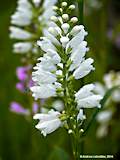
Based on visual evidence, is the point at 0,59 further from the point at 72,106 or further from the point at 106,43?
the point at 72,106

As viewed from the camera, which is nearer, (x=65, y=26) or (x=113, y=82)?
(x=65, y=26)

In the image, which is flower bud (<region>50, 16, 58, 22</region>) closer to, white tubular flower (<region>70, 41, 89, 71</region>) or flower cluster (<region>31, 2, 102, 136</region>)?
flower cluster (<region>31, 2, 102, 136</region>)

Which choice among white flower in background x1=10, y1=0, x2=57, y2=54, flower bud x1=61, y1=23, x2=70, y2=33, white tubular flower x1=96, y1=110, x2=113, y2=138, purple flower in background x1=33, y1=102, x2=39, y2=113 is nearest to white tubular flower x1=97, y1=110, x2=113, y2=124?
white tubular flower x1=96, y1=110, x2=113, y2=138

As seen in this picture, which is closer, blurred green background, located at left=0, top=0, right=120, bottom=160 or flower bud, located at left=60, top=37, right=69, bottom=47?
flower bud, located at left=60, top=37, right=69, bottom=47

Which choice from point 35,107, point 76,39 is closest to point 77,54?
point 76,39

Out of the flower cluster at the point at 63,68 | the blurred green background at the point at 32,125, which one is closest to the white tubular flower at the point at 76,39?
the flower cluster at the point at 63,68

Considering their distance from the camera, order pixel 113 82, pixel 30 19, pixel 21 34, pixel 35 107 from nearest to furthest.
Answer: pixel 30 19 < pixel 21 34 < pixel 35 107 < pixel 113 82

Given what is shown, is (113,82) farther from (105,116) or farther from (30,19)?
(30,19)

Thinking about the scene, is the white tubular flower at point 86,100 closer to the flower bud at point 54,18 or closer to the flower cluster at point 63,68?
the flower cluster at point 63,68

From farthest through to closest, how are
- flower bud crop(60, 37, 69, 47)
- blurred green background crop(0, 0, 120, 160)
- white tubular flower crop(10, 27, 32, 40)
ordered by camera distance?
blurred green background crop(0, 0, 120, 160) → white tubular flower crop(10, 27, 32, 40) → flower bud crop(60, 37, 69, 47)

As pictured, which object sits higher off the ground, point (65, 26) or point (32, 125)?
point (65, 26)
